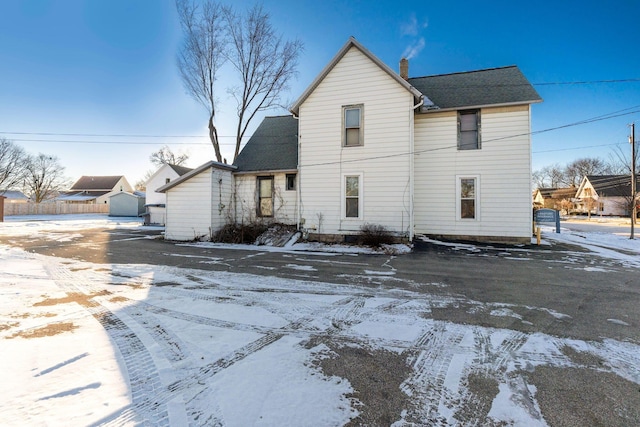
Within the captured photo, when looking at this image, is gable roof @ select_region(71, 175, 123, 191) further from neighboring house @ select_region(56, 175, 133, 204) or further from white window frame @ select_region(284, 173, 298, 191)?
white window frame @ select_region(284, 173, 298, 191)

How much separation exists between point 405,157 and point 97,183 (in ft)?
234

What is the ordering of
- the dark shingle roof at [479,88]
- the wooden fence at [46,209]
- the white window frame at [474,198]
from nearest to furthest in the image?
the dark shingle roof at [479,88]
the white window frame at [474,198]
the wooden fence at [46,209]

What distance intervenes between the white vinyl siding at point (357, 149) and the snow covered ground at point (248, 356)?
6426 mm

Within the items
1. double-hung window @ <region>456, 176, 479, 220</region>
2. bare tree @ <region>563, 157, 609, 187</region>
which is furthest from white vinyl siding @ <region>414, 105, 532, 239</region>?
bare tree @ <region>563, 157, 609, 187</region>

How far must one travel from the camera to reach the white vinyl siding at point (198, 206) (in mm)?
12820

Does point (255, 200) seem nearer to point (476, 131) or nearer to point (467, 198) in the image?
point (467, 198)

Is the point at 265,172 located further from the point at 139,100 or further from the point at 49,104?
the point at 49,104

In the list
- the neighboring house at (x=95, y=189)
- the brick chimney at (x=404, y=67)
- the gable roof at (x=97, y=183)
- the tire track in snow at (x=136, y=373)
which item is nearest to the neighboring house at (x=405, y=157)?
the brick chimney at (x=404, y=67)

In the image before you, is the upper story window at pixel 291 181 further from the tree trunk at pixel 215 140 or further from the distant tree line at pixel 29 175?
the distant tree line at pixel 29 175

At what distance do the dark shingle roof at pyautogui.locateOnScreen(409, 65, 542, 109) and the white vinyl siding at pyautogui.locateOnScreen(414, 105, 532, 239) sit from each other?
1.40 ft

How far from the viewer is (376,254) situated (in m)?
9.55

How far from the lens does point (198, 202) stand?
42.6 ft

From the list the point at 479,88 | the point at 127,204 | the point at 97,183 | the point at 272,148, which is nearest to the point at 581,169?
the point at 479,88

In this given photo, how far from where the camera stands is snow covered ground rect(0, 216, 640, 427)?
2043 mm
